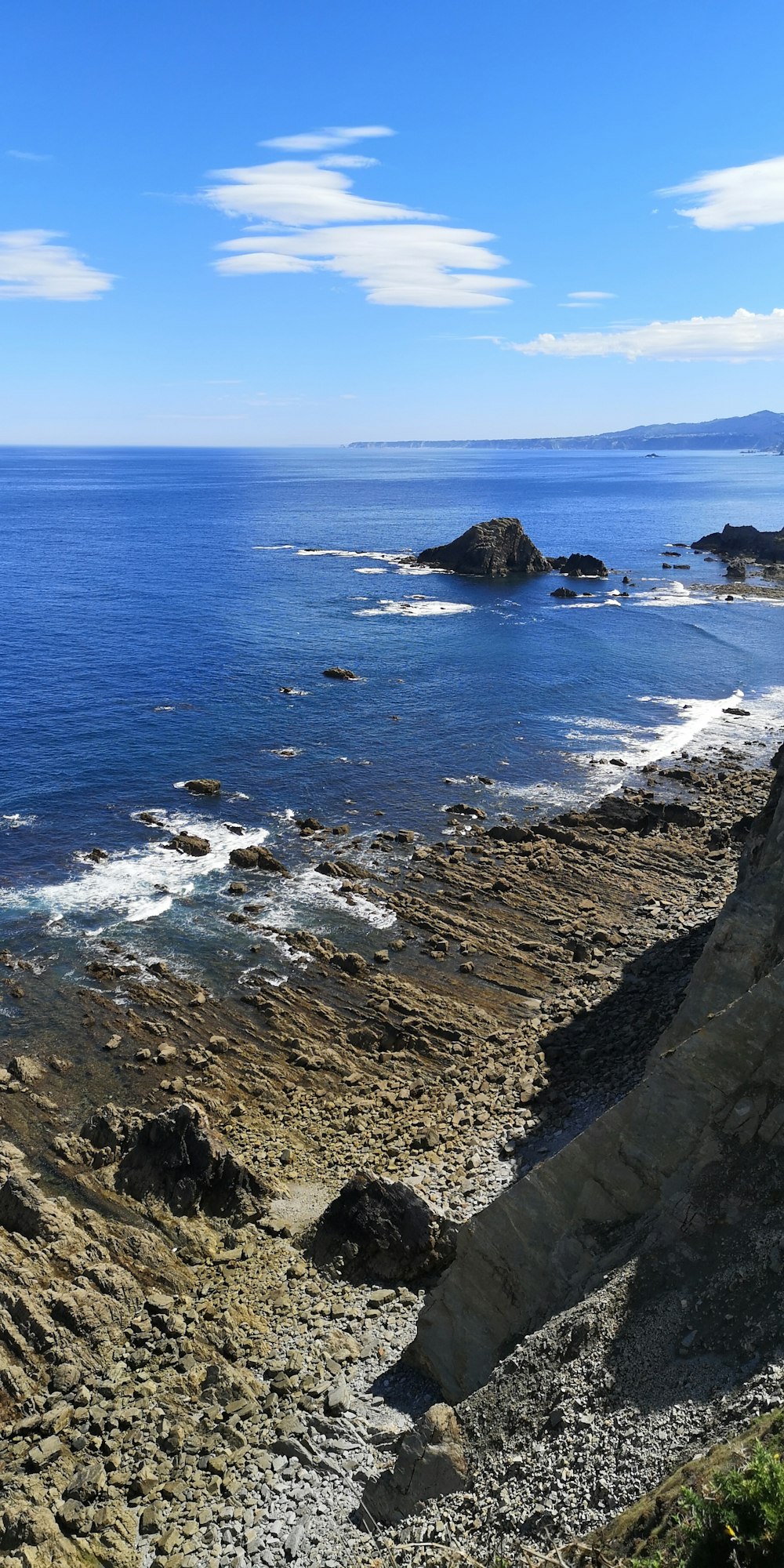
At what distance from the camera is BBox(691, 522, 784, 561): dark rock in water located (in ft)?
520

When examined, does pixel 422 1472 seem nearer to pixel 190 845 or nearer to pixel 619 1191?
pixel 619 1191

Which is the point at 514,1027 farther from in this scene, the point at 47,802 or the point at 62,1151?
the point at 47,802

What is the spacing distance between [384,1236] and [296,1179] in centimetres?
463

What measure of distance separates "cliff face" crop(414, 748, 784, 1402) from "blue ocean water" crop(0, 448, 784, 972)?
994 inches

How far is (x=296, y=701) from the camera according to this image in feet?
265

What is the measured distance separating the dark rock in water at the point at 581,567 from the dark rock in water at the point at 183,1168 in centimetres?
13025

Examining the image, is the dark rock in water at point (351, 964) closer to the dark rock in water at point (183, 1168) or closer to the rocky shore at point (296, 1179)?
the rocky shore at point (296, 1179)

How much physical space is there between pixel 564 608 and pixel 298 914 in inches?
3492

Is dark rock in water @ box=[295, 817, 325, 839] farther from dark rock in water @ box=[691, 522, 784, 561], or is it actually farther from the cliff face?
dark rock in water @ box=[691, 522, 784, 561]

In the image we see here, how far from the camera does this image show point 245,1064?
35844 millimetres

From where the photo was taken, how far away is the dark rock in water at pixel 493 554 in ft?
476

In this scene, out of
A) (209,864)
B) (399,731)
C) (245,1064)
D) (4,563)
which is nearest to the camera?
(245,1064)

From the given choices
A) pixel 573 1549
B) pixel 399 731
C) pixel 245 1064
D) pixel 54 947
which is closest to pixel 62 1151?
pixel 245 1064

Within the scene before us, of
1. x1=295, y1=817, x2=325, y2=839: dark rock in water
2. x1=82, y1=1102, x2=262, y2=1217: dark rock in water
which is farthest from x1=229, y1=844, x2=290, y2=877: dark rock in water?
x1=82, y1=1102, x2=262, y2=1217: dark rock in water
